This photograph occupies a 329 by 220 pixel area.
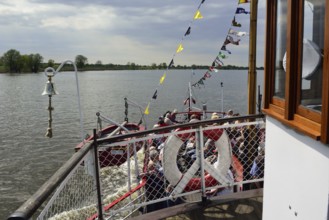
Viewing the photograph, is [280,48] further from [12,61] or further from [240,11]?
[12,61]

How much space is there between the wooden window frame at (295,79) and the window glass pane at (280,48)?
0.04m

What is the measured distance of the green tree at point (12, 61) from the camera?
95438 millimetres

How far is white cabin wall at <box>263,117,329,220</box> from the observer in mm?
1641

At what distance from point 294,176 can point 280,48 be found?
0.82m

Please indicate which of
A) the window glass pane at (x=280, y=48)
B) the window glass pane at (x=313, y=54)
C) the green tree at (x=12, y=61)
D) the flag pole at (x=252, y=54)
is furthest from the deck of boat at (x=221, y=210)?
the green tree at (x=12, y=61)

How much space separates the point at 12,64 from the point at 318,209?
110473 millimetres

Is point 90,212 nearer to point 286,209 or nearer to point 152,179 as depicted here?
point 152,179

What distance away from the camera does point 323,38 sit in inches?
62.5

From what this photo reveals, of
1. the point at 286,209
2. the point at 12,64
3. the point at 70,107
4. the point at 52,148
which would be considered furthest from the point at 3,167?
the point at 12,64

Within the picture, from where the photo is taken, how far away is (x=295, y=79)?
6.15 feet

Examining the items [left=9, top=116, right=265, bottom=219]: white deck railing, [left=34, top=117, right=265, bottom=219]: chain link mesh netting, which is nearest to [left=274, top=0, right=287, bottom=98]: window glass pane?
[left=9, top=116, right=265, bottom=219]: white deck railing

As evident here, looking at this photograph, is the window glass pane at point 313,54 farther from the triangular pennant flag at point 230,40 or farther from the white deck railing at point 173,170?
the triangular pennant flag at point 230,40

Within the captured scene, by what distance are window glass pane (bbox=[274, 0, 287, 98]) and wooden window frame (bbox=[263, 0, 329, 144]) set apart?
43mm

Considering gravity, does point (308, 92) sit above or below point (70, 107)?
above
